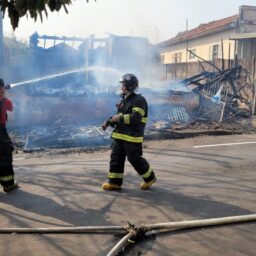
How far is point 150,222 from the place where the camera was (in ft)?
15.1

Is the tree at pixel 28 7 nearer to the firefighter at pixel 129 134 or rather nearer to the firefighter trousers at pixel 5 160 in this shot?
the firefighter at pixel 129 134

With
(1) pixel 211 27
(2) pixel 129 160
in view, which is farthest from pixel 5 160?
(1) pixel 211 27

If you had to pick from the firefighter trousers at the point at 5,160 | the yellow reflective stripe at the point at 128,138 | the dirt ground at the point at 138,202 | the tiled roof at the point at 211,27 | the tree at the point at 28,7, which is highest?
the tiled roof at the point at 211,27

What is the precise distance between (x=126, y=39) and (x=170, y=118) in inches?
339

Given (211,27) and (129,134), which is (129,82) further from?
(211,27)

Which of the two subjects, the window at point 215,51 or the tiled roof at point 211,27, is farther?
the window at point 215,51

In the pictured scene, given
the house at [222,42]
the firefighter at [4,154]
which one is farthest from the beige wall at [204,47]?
the firefighter at [4,154]

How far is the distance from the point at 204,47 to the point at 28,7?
26.0 meters

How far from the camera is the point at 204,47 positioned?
27.4 metres

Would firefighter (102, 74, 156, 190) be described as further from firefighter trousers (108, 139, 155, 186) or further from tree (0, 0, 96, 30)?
tree (0, 0, 96, 30)

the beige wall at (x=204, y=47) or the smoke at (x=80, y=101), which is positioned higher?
the beige wall at (x=204, y=47)

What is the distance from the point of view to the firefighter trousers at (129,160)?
579 cm

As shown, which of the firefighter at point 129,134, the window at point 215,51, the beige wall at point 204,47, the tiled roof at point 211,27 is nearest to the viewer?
the firefighter at point 129,134

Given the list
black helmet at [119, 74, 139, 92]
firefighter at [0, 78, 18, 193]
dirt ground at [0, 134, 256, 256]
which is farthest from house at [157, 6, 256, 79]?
firefighter at [0, 78, 18, 193]
